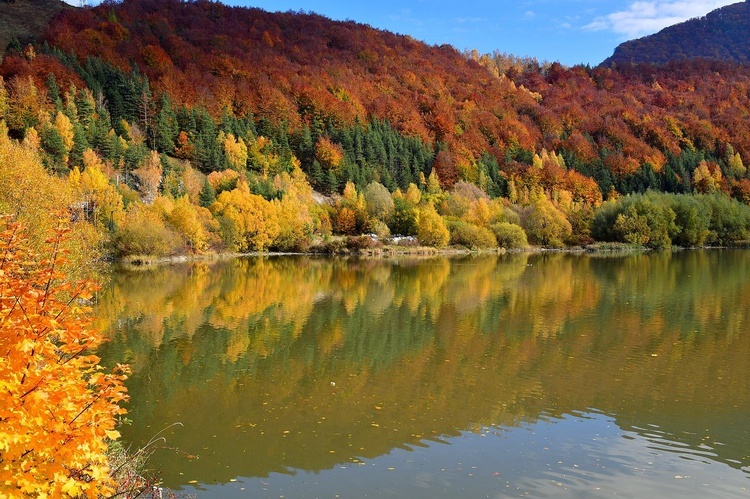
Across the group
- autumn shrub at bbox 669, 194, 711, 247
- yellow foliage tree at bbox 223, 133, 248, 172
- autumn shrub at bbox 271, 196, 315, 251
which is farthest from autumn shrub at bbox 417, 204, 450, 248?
autumn shrub at bbox 669, 194, 711, 247

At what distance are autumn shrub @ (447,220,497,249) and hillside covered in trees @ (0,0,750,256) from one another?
12.3 inches

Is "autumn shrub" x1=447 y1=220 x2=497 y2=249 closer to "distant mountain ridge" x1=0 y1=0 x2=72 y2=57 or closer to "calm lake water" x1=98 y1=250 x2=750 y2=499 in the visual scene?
"calm lake water" x1=98 y1=250 x2=750 y2=499

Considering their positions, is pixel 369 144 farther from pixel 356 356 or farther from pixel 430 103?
pixel 356 356

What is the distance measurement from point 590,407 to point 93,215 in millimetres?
57979

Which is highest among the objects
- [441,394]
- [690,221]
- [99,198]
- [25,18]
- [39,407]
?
[25,18]

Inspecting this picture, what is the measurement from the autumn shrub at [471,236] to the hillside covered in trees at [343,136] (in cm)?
31

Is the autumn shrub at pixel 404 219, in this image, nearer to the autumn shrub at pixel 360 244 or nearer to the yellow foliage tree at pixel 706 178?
the autumn shrub at pixel 360 244

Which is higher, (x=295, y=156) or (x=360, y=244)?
(x=295, y=156)

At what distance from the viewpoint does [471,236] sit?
85562 mm

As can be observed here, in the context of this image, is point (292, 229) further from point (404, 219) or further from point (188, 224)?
point (404, 219)

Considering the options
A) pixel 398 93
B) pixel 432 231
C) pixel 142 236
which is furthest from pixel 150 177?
pixel 398 93

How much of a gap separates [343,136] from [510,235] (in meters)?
46.2

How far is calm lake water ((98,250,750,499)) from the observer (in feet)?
34.1

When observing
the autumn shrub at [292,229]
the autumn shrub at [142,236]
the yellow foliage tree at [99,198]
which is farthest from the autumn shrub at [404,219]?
the yellow foliage tree at [99,198]
